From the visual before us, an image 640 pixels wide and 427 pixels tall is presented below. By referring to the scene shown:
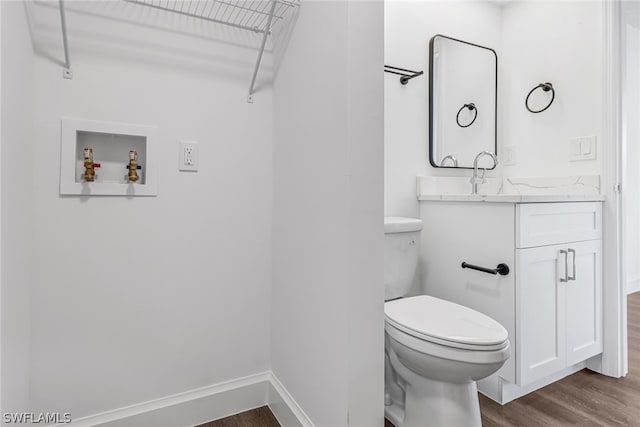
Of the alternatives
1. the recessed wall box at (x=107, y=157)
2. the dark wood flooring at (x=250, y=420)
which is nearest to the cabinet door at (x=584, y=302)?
the dark wood flooring at (x=250, y=420)

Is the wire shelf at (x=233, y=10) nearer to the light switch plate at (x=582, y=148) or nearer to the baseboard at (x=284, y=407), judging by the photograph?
the baseboard at (x=284, y=407)

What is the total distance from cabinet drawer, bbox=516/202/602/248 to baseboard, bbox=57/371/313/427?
1.19 metres

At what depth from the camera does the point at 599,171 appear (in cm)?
180

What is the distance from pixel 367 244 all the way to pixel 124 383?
3.54 feet

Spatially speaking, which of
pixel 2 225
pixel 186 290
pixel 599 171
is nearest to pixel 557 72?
pixel 599 171

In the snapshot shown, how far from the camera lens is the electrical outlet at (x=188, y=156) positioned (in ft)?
4.52

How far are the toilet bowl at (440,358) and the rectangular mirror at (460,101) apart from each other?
1.03m

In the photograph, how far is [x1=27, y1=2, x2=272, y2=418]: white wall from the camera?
46.8 inches

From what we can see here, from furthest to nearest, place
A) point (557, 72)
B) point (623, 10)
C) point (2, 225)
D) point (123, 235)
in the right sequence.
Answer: point (557, 72) < point (623, 10) < point (123, 235) < point (2, 225)

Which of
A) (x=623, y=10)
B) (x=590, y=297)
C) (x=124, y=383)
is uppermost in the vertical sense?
(x=623, y=10)

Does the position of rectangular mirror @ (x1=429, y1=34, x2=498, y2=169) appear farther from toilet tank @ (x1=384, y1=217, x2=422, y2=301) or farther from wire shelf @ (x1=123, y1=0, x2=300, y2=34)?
wire shelf @ (x1=123, y1=0, x2=300, y2=34)

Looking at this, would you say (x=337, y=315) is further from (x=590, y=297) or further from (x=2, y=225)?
(x=590, y=297)

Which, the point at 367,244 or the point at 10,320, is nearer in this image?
the point at 10,320

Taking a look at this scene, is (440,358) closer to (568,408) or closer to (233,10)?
(568,408)
